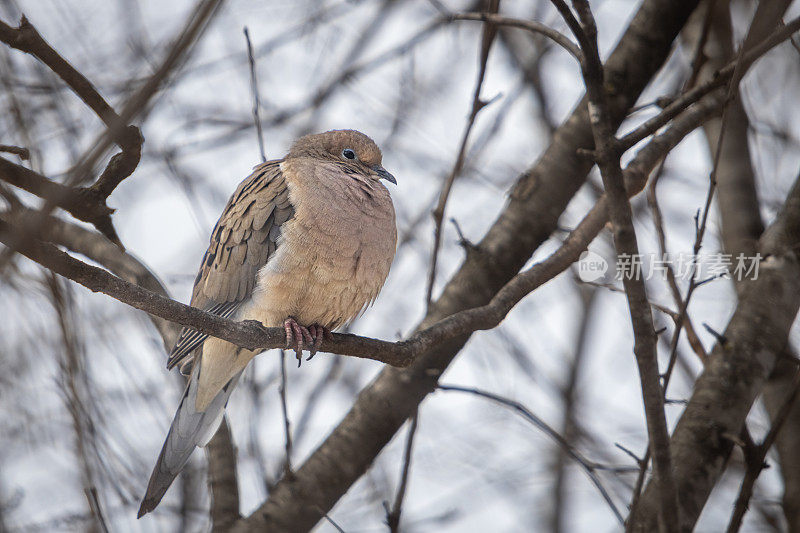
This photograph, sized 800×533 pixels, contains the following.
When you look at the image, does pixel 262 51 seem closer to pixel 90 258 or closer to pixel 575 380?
pixel 90 258

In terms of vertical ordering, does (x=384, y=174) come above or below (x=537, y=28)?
above

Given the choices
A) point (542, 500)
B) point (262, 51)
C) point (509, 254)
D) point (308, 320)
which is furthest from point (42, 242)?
point (542, 500)

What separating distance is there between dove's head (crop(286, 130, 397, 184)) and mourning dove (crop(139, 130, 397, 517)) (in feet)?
0.31

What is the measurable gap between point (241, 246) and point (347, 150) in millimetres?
751

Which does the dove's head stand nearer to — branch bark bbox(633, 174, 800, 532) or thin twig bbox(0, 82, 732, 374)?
thin twig bbox(0, 82, 732, 374)

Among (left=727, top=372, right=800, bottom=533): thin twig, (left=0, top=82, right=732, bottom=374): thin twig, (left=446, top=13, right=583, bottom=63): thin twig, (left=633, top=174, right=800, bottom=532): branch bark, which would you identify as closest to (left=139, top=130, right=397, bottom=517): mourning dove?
(left=0, top=82, right=732, bottom=374): thin twig

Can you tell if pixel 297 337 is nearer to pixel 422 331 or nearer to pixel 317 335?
pixel 317 335

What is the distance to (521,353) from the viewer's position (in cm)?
533

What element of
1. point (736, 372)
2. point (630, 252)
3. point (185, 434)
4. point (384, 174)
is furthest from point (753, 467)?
point (185, 434)

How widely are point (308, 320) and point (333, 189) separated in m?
0.55

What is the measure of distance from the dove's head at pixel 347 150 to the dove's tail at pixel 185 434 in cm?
108

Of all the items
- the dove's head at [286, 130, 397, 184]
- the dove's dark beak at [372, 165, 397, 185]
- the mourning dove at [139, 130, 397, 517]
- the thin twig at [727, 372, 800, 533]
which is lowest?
the thin twig at [727, 372, 800, 533]

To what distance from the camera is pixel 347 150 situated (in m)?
3.66

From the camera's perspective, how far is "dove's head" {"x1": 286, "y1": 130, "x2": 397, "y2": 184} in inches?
144
